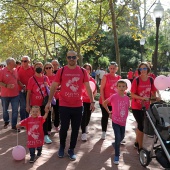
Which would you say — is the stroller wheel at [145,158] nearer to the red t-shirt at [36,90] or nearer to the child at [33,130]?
the child at [33,130]

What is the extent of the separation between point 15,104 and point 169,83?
395 cm

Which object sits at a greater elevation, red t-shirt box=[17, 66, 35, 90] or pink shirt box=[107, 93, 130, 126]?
red t-shirt box=[17, 66, 35, 90]

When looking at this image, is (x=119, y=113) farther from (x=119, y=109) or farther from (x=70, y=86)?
(x=70, y=86)

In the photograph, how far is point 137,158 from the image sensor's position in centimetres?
495

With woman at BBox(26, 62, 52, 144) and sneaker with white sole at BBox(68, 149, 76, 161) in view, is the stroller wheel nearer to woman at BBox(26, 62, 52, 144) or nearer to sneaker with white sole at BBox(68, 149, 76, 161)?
sneaker with white sole at BBox(68, 149, 76, 161)

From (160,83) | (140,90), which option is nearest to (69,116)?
(140,90)

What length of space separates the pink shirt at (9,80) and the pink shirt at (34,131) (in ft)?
7.42

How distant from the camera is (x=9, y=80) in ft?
21.5

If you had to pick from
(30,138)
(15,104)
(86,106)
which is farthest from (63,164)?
(15,104)

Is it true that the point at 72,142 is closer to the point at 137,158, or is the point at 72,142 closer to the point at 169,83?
the point at 137,158

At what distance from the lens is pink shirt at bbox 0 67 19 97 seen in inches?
258

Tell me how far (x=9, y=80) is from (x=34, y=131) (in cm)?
243

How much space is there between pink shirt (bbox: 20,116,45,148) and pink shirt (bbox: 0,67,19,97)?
2.26 metres

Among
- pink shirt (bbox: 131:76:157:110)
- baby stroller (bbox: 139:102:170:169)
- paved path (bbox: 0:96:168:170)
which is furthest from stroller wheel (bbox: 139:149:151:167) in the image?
pink shirt (bbox: 131:76:157:110)
